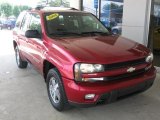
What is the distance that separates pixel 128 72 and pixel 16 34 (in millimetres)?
3839

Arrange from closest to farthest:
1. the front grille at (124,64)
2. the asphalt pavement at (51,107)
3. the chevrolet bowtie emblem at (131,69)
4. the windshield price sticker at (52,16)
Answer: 1. the front grille at (124,64)
2. the chevrolet bowtie emblem at (131,69)
3. the asphalt pavement at (51,107)
4. the windshield price sticker at (52,16)

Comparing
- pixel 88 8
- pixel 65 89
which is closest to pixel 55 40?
pixel 65 89

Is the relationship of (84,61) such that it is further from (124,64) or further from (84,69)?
(124,64)

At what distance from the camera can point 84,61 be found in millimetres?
3469

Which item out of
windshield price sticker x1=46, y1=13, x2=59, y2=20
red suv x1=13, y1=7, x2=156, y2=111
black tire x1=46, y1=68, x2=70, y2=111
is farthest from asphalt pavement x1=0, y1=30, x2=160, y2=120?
windshield price sticker x1=46, y1=13, x2=59, y2=20

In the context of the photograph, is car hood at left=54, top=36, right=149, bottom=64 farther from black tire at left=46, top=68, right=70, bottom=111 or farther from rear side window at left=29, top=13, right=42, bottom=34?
rear side window at left=29, top=13, right=42, bottom=34

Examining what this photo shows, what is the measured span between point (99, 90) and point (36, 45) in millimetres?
1977

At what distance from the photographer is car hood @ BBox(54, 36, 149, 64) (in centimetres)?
356

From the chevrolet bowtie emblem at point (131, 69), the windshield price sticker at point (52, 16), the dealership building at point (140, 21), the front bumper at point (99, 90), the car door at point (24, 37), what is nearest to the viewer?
the front bumper at point (99, 90)

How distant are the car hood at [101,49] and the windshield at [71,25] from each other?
1.02 feet

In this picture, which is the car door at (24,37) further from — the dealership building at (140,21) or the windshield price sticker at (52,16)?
the dealership building at (140,21)

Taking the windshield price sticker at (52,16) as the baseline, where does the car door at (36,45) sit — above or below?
below

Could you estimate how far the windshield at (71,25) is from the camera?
4.61m

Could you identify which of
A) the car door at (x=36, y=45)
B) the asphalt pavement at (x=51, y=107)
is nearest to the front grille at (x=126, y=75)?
the asphalt pavement at (x=51, y=107)
